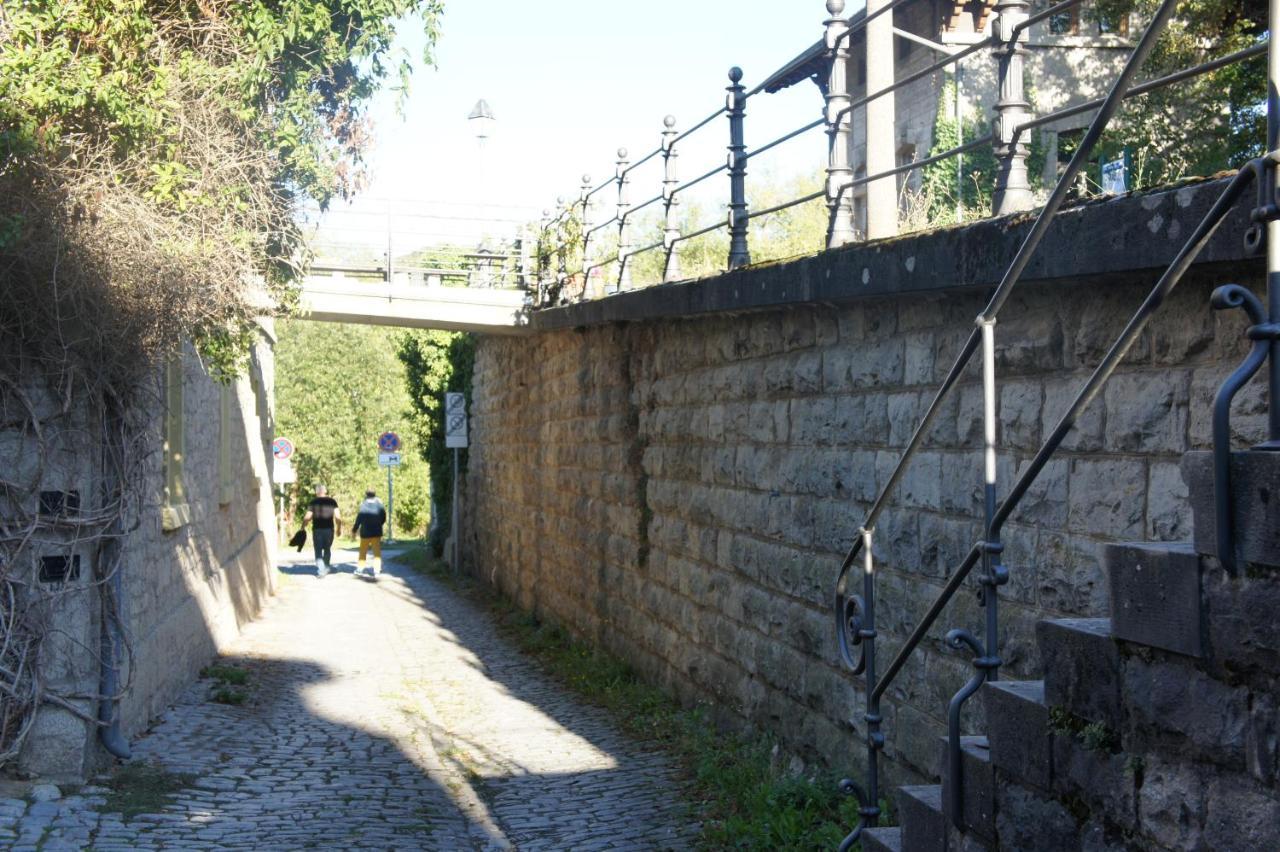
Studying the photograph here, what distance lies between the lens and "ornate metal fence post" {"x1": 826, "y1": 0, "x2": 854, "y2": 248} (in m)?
7.11

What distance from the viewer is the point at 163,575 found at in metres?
10.8

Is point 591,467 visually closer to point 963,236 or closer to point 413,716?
point 413,716

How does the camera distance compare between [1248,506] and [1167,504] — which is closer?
[1248,506]

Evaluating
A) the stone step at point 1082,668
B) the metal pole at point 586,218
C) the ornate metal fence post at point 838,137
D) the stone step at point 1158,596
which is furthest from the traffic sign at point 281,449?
the stone step at point 1158,596

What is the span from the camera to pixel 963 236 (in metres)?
5.28

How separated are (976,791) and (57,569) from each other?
5.84 metres

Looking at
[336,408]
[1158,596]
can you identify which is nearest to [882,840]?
[1158,596]

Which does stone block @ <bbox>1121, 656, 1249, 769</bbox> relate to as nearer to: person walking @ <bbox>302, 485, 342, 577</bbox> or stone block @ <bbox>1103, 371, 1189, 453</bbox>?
stone block @ <bbox>1103, 371, 1189, 453</bbox>

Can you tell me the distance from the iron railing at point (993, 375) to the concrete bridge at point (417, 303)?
39.6 feet

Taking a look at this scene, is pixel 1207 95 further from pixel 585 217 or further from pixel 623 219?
pixel 623 219

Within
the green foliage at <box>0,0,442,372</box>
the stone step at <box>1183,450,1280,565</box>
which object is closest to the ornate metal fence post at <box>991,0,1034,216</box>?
the stone step at <box>1183,450,1280,565</box>

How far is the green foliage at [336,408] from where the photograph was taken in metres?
47.3

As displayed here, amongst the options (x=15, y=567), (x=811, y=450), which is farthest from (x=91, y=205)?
(x=811, y=450)

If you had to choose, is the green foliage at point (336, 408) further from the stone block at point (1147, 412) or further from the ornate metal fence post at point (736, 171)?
the stone block at point (1147, 412)
